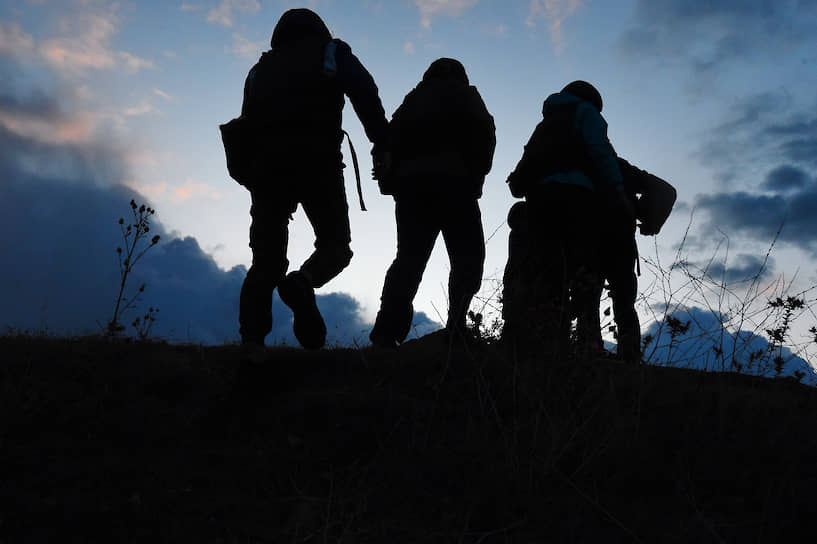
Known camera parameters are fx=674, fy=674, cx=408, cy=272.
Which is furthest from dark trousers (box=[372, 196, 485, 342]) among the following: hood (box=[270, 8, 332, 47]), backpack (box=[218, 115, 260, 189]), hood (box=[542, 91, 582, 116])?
hood (box=[270, 8, 332, 47])

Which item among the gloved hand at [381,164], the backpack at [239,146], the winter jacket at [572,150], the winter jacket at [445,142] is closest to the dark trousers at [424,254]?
the winter jacket at [445,142]

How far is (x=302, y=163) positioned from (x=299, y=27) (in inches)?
37.7

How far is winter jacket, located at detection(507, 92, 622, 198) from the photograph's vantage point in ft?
14.2

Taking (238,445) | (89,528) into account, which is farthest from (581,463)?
(89,528)

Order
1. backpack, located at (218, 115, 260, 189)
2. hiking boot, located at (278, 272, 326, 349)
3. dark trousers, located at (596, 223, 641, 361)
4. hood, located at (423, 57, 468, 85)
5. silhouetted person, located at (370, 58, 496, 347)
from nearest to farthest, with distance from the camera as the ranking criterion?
hiking boot, located at (278, 272, 326, 349), backpack, located at (218, 115, 260, 189), silhouetted person, located at (370, 58, 496, 347), dark trousers, located at (596, 223, 641, 361), hood, located at (423, 57, 468, 85)

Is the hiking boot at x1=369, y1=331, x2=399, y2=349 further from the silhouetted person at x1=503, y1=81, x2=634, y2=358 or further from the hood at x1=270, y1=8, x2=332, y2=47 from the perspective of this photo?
the hood at x1=270, y1=8, x2=332, y2=47

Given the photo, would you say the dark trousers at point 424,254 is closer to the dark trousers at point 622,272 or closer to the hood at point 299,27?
the dark trousers at point 622,272

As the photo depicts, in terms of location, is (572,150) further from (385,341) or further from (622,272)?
(385,341)

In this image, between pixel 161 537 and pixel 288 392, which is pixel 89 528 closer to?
pixel 161 537

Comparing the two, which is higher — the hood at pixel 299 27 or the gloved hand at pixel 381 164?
the hood at pixel 299 27

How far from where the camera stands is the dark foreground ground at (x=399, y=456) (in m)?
2.19

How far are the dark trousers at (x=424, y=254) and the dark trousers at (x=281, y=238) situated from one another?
0.52 metres

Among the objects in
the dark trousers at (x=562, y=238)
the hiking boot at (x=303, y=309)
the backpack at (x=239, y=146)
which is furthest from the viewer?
the dark trousers at (x=562, y=238)

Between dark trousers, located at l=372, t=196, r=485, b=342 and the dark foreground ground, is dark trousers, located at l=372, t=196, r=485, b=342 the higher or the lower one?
the higher one
